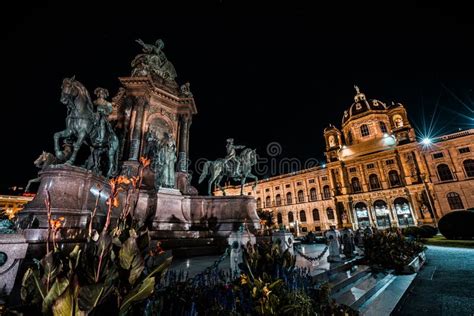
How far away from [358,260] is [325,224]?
52593 mm

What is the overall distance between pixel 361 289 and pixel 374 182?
180 feet

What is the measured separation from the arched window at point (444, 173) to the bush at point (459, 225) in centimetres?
3334

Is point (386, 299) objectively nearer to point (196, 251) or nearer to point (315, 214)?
point (196, 251)

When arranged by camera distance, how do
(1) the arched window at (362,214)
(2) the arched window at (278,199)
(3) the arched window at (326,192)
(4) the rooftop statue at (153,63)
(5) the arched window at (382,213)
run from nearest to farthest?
(4) the rooftop statue at (153,63)
(5) the arched window at (382,213)
(1) the arched window at (362,214)
(3) the arched window at (326,192)
(2) the arched window at (278,199)

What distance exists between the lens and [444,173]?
44.1m

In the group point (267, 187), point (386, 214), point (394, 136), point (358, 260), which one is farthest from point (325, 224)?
point (358, 260)

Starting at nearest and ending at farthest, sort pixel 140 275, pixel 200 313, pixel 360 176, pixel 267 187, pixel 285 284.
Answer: pixel 140 275 < pixel 200 313 < pixel 285 284 < pixel 360 176 < pixel 267 187

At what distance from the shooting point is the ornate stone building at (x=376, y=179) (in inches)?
1683

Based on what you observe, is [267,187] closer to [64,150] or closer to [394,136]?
[394,136]

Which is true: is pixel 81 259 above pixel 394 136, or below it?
below

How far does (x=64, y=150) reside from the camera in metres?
8.40

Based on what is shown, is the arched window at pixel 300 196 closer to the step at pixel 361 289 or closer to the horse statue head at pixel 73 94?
the step at pixel 361 289

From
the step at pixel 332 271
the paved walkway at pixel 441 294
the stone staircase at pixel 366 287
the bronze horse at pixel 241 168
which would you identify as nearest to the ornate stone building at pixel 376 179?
the bronze horse at pixel 241 168

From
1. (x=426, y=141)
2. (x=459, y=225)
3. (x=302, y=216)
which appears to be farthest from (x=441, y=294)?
(x=302, y=216)
